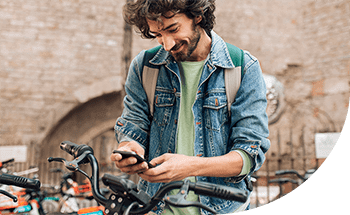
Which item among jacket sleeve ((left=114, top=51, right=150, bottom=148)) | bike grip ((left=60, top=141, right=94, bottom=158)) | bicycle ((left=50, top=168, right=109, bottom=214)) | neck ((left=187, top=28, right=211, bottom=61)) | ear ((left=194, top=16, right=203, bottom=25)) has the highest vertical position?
ear ((left=194, top=16, right=203, bottom=25))

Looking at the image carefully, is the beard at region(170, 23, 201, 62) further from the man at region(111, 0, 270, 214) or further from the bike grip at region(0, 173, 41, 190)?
the bike grip at region(0, 173, 41, 190)

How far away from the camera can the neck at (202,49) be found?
158cm

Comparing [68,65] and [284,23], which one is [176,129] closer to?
[68,65]

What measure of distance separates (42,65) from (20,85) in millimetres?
806

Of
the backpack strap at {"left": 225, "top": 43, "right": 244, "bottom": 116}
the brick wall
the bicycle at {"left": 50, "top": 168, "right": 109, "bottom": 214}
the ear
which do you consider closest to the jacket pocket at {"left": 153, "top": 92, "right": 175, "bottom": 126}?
the backpack strap at {"left": 225, "top": 43, "right": 244, "bottom": 116}

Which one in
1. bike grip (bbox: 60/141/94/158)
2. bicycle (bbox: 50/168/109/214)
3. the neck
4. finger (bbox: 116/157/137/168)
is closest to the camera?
finger (bbox: 116/157/137/168)

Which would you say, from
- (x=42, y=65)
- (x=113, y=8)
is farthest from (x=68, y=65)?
(x=113, y=8)

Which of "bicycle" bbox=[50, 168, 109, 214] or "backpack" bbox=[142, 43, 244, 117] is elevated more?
"backpack" bbox=[142, 43, 244, 117]

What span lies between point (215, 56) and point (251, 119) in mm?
364

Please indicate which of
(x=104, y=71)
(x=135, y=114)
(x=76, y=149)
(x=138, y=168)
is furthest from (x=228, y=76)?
(x=104, y=71)

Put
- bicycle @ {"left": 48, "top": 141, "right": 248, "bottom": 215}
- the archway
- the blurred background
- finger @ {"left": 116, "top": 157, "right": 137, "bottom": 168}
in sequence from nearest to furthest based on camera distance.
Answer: bicycle @ {"left": 48, "top": 141, "right": 248, "bottom": 215} < finger @ {"left": 116, "top": 157, "right": 137, "bottom": 168} < the blurred background < the archway

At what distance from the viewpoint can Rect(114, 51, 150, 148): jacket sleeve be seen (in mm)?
1458

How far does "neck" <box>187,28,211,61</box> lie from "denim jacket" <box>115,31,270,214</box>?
46 millimetres

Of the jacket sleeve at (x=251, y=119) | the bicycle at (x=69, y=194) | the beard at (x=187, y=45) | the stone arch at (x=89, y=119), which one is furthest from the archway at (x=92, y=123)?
the jacket sleeve at (x=251, y=119)
